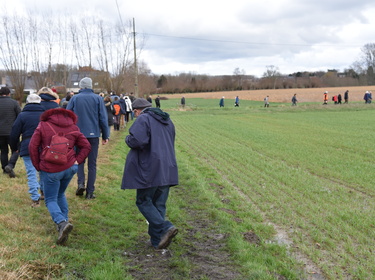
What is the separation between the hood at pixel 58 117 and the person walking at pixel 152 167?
81 cm

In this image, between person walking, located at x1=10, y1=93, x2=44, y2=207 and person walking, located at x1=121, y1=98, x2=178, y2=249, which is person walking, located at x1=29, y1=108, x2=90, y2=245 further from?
person walking, located at x1=10, y1=93, x2=44, y2=207

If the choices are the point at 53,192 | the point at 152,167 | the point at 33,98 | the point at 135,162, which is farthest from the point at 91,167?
the point at 152,167

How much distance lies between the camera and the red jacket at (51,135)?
4715mm

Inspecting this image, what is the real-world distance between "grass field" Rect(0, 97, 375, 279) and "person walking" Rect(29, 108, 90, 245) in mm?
316

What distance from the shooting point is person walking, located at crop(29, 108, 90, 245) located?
4.71 meters

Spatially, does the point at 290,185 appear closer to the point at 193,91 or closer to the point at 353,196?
the point at 353,196

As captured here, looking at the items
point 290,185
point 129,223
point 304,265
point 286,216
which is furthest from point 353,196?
point 129,223

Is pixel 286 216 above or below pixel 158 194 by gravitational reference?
below

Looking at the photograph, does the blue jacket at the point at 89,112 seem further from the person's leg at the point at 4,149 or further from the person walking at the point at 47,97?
the person's leg at the point at 4,149

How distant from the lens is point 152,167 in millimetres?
4629

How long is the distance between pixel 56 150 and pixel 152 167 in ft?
3.81

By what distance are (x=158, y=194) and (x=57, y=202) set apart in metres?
1.37

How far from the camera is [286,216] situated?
21.0ft

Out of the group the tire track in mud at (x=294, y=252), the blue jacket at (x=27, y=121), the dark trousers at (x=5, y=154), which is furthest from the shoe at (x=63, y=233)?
the dark trousers at (x=5, y=154)
